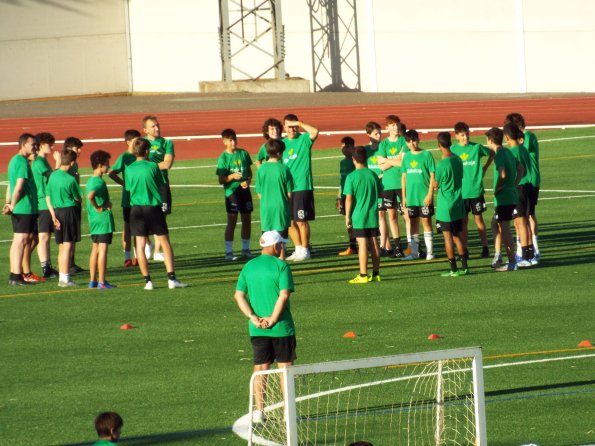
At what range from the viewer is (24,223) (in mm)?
17812

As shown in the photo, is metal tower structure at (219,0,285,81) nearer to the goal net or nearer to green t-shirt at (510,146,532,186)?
green t-shirt at (510,146,532,186)

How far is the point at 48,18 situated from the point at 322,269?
42.7 metres

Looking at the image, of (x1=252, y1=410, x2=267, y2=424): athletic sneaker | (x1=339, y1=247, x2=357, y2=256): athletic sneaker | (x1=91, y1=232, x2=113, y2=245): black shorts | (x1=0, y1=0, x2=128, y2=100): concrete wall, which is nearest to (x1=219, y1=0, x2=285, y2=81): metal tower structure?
(x1=0, y1=0, x2=128, y2=100): concrete wall

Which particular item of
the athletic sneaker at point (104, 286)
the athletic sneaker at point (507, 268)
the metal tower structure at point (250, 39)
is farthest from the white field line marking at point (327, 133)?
the athletic sneaker at point (104, 286)

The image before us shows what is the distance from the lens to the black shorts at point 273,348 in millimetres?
10383

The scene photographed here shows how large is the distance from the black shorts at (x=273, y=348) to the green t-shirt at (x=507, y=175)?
24.3ft

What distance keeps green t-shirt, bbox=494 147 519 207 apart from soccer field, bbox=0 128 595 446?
1036 mm

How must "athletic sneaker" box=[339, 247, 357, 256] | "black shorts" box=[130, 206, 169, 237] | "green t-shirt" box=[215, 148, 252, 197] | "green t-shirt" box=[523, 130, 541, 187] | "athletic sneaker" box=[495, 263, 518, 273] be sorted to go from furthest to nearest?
1. "athletic sneaker" box=[339, 247, 357, 256]
2. "green t-shirt" box=[215, 148, 252, 197]
3. "green t-shirt" box=[523, 130, 541, 187]
4. "athletic sneaker" box=[495, 263, 518, 273]
5. "black shorts" box=[130, 206, 169, 237]

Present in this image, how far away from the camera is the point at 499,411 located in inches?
421

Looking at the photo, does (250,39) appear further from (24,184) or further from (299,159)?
(24,184)

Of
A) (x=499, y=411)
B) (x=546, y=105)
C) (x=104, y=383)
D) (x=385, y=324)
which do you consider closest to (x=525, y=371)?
(x=499, y=411)

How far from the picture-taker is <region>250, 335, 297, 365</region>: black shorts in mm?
10383

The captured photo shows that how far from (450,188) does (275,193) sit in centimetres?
231

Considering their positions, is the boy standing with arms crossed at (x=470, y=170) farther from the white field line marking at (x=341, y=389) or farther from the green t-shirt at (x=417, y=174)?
the white field line marking at (x=341, y=389)
